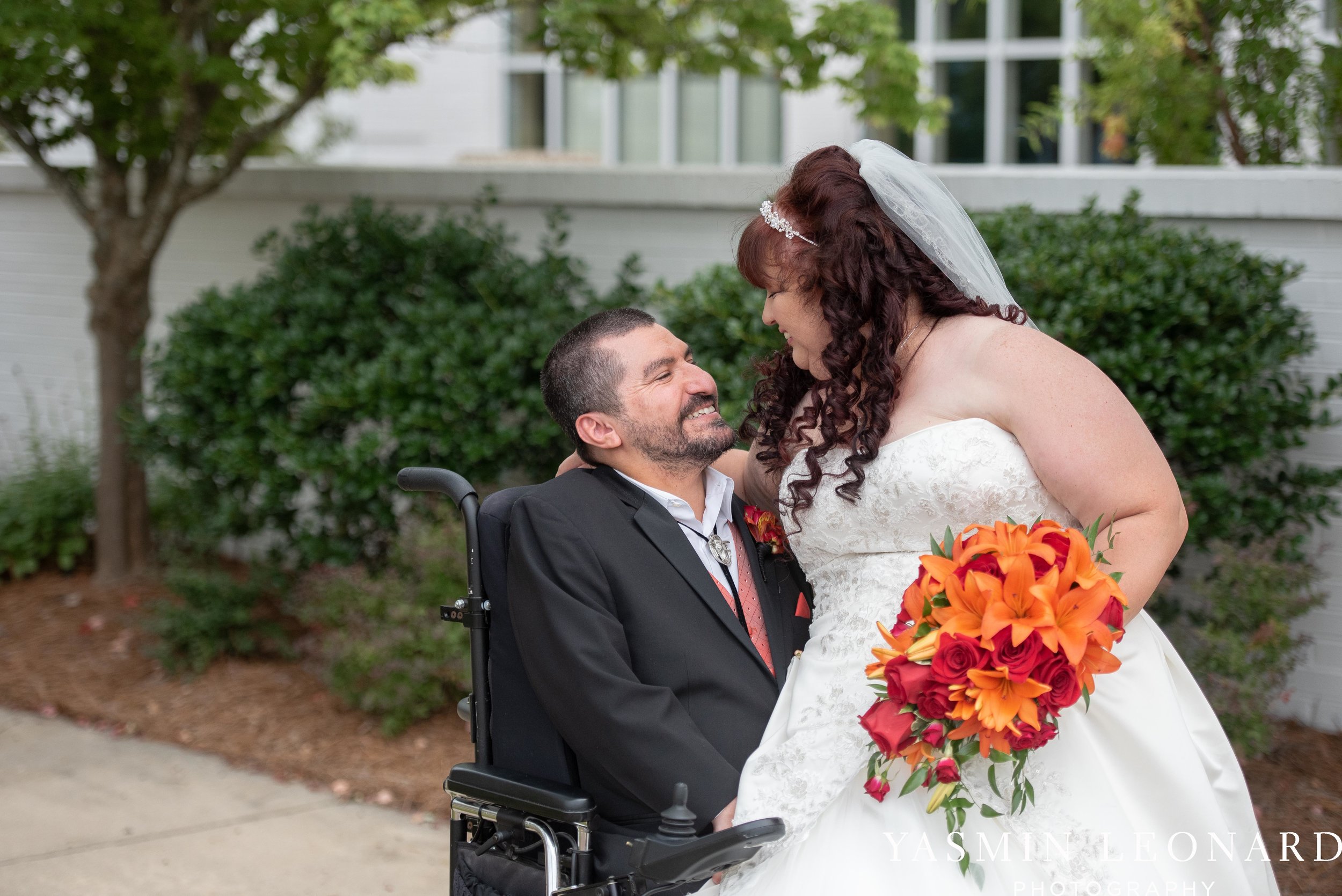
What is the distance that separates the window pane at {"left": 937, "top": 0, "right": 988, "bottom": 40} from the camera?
9.21m

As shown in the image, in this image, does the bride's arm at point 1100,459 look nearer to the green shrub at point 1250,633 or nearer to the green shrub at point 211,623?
the green shrub at point 1250,633

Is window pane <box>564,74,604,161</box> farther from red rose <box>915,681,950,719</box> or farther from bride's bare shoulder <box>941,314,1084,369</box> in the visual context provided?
red rose <box>915,681,950,719</box>

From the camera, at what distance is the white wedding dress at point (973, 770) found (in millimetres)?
2102

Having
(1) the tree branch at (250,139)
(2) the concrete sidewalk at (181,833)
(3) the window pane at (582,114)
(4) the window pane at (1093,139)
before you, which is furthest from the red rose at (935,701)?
(3) the window pane at (582,114)

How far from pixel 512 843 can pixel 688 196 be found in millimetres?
3484

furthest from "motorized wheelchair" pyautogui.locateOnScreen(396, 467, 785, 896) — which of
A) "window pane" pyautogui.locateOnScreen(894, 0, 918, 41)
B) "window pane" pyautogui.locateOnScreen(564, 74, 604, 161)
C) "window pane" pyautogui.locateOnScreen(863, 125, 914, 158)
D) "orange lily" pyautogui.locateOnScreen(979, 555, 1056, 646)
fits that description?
"window pane" pyautogui.locateOnScreen(564, 74, 604, 161)

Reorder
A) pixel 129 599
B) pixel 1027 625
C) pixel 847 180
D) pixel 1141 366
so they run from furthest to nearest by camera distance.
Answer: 1. pixel 129 599
2. pixel 1141 366
3. pixel 847 180
4. pixel 1027 625

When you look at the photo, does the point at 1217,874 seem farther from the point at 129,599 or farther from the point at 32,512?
the point at 32,512

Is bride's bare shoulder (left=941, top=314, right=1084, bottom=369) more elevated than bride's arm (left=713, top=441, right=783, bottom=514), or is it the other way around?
bride's bare shoulder (left=941, top=314, right=1084, bottom=369)

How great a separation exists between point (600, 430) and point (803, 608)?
59 cm

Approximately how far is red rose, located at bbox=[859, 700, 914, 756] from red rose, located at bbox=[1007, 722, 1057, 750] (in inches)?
6.2

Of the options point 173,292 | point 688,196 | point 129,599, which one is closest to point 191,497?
point 129,599

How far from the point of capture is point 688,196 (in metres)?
5.38

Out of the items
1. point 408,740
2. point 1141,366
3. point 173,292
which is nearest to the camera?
point 1141,366
